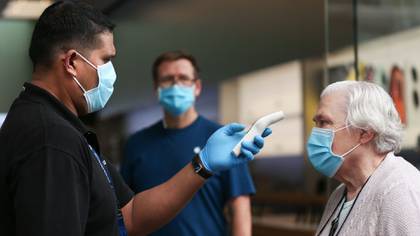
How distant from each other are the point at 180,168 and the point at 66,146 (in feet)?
4.62

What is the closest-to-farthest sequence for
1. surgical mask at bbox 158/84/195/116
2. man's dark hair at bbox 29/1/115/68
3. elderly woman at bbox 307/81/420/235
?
1. man's dark hair at bbox 29/1/115/68
2. elderly woman at bbox 307/81/420/235
3. surgical mask at bbox 158/84/195/116

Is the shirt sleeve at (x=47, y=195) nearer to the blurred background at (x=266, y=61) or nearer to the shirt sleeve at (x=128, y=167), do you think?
the blurred background at (x=266, y=61)

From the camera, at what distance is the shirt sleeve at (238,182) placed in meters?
2.84

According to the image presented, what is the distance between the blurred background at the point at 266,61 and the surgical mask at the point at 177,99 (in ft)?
0.99

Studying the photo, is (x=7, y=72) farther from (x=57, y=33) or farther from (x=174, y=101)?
(x=57, y=33)

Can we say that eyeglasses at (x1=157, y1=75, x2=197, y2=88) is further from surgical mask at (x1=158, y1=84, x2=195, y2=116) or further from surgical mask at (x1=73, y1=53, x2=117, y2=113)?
surgical mask at (x1=73, y1=53, x2=117, y2=113)

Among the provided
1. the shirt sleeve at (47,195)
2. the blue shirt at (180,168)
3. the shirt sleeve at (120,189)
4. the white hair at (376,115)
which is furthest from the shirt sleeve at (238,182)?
the shirt sleeve at (47,195)

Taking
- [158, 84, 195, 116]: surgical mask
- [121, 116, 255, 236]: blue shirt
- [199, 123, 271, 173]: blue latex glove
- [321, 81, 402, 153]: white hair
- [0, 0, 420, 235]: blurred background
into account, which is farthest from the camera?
[0, 0, 420, 235]: blurred background

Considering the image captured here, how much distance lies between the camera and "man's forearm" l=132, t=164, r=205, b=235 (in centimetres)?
196

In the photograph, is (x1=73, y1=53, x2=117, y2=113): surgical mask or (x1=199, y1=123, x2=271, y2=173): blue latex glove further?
(x1=199, y1=123, x2=271, y2=173): blue latex glove

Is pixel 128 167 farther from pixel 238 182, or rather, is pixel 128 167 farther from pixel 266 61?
pixel 266 61

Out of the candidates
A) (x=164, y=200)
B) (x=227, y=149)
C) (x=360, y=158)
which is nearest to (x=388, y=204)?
(x=360, y=158)

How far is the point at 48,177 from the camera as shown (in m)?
1.42

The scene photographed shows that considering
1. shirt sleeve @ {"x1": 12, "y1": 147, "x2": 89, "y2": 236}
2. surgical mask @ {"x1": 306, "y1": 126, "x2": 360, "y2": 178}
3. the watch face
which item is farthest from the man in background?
shirt sleeve @ {"x1": 12, "y1": 147, "x2": 89, "y2": 236}
